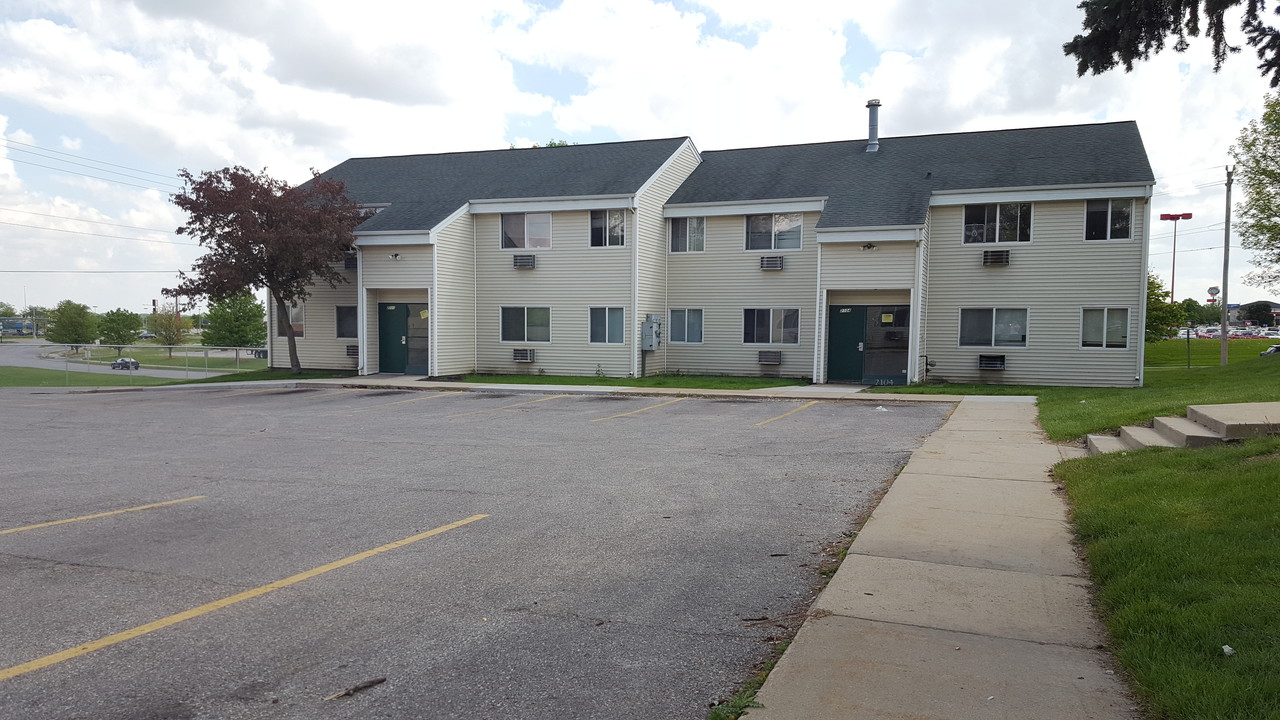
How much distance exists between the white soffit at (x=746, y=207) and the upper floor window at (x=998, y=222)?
13.9 ft

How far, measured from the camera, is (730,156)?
29.1 meters

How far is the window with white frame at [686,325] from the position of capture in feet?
86.4

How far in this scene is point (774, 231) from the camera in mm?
25141

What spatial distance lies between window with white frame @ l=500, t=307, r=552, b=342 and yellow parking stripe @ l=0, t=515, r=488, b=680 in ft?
63.8

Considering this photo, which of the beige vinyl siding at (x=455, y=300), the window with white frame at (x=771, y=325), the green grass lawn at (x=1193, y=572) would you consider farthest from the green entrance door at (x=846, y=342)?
the green grass lawn at (x=1193, y=572)

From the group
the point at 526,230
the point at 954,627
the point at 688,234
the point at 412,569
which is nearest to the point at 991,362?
the point at 688,234

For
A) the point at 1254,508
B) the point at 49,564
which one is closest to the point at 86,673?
the point at 49,564

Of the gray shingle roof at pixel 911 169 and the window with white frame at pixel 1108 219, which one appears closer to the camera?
the window with white frame at pixel 1108 219

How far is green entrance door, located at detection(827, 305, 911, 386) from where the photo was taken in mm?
23344

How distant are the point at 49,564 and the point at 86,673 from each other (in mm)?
→ 2455

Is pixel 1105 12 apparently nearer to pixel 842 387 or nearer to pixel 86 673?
pixel 86 673

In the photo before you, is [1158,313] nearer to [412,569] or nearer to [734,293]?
[734,293]

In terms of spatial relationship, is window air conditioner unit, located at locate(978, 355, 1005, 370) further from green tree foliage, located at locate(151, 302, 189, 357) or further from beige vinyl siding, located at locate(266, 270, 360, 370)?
green tree foliage, located at locate(151, 302, 189, 357)

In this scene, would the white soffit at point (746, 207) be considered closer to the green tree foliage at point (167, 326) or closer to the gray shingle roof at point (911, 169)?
the gray shingle roof at point (911, 169)
